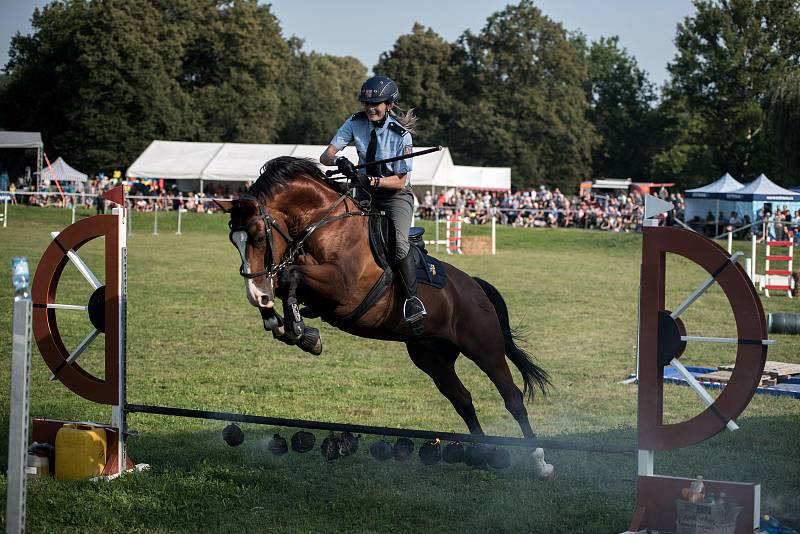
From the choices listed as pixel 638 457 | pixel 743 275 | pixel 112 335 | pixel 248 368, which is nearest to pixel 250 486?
pixel 112 335

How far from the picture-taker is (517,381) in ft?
36.5

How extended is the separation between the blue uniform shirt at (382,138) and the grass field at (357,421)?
2354mm

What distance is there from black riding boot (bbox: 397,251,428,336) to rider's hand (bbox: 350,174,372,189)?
24.1 inches

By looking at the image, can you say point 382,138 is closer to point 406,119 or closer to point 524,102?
point 406,119

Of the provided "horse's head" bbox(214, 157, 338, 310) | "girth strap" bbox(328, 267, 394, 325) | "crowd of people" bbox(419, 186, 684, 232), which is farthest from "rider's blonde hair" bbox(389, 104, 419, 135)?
"crowd of people" bbox(419, 186, 684, 232)

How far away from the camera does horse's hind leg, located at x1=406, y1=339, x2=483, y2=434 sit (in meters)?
7.25

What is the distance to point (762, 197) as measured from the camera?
32.8 m

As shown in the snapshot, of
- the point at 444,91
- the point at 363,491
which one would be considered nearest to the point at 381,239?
the point at 363,491

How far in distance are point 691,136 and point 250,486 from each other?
222 ft

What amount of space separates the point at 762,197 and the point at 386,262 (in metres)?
29.6

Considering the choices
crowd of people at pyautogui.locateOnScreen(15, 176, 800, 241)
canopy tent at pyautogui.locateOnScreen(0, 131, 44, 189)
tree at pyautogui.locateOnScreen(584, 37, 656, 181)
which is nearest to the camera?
crowd of people at pyautogui.locateOnScreen(15, 176, 800, 241)

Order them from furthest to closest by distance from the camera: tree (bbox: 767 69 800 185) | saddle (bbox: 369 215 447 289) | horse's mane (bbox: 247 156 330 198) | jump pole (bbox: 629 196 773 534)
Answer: tree (bbox: 767 69 800 185) → saddle (bbox: 369 215 447 289) → horse's mane (bbox: 247 156 330 198) → jump pole (bbox: 629 196 773 534)

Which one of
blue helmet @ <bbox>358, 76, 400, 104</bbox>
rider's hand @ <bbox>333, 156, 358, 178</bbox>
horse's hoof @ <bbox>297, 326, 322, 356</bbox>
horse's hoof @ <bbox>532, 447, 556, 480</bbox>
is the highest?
blue helmet @ <bbox>358, 76, 400, 104</bbox>

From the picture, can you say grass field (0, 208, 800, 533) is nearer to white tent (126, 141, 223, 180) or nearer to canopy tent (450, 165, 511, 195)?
white tent (126, 141, 223, 180)
